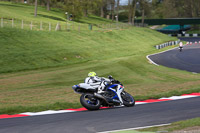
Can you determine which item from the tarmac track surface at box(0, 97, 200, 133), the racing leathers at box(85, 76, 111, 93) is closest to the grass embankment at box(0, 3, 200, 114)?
the racing leathers at box(85, 76, 111, 93)

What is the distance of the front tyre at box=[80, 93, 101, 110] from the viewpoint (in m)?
12.1

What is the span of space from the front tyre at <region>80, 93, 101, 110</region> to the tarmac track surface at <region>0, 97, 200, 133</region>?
242mm

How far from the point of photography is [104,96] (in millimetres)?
12641

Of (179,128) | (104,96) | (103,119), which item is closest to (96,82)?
(104,96)

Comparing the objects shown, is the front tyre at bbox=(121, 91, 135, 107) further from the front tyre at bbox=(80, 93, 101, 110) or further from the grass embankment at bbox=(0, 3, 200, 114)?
the grass embankment at bbox=(0, 3, 200, 114)

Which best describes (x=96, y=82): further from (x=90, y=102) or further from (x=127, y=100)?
(x=127, y=100)

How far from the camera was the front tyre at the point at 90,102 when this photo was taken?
1210cm

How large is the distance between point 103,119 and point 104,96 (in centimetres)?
218

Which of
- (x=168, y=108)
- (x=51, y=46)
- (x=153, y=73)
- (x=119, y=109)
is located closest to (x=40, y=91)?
(x=119, y=109)

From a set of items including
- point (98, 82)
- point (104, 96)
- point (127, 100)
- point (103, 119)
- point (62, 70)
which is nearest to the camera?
point (103, 119)

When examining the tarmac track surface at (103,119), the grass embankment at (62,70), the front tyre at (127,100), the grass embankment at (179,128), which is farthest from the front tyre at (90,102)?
the grass embankment at (179,128)

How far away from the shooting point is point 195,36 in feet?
338

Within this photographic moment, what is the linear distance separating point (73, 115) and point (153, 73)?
17854 millimetres

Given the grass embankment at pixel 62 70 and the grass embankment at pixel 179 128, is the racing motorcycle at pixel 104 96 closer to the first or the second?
the grass embankment at pixel 62 70
